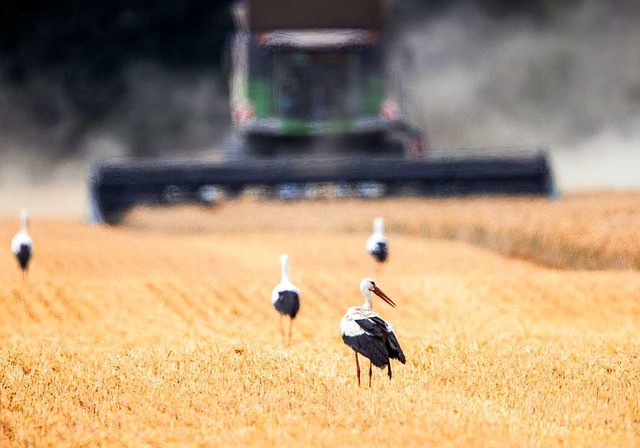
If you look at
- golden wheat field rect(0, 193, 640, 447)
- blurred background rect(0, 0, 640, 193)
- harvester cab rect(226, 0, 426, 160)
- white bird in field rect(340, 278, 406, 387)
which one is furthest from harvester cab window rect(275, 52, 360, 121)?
white bird in field rect(340, 278, 406, 387)

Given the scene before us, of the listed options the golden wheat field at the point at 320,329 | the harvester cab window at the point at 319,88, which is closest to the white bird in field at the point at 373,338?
the golden wheat field at the point at 320,329

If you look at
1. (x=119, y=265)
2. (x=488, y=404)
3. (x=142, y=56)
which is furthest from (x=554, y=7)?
(x=488, y=404)

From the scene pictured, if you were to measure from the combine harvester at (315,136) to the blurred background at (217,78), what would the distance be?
1370 cm

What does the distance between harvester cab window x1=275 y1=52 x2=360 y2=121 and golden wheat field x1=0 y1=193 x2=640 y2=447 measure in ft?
16.5

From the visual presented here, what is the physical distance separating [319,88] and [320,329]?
16322 millimetres

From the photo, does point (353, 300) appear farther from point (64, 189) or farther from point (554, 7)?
point (554, 7)

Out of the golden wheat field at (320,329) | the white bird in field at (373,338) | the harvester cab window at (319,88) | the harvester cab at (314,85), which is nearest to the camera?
the golden wheat field at (320,329)

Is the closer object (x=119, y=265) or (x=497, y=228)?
(x=119, y=265)

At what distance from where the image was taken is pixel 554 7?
165ft

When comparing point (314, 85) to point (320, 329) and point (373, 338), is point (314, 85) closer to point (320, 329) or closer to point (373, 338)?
point (320, 329)

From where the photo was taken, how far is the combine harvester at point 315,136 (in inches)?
1058

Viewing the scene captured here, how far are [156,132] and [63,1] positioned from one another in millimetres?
7058

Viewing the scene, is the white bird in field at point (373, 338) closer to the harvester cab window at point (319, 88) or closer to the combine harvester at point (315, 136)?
the combine harvester at point (315, 136)

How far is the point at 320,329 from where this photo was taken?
15.2 m
